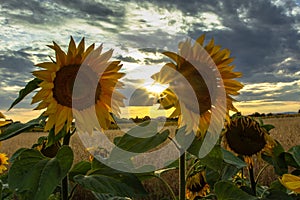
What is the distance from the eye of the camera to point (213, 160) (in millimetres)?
1523

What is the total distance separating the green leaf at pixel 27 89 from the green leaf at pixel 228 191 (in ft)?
2.37

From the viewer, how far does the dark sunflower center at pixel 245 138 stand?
2.29m

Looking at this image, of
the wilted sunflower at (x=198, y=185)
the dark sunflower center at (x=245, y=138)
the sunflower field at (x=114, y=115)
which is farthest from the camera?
the wilted sunflower at (x=198, y=185)

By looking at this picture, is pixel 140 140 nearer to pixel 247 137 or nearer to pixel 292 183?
pixel 292 183

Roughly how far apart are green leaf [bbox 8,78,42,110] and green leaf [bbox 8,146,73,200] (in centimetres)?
18

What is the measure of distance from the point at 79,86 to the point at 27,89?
18 centimetres

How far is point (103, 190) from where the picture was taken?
4.61 feet

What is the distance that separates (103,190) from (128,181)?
0.11 metres

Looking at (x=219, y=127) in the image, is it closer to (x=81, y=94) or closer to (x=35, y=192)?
(x=81, y=94)

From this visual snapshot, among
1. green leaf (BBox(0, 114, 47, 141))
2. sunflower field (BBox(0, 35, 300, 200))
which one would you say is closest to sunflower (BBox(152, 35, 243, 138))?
sunflower field (BBox(0, 35, 300, 200))

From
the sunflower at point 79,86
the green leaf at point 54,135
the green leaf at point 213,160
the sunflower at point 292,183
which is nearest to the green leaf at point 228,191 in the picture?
the green leaf at point 213,160

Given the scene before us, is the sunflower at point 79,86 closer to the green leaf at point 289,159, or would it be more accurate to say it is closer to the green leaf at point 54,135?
the green leaf at point 54,135

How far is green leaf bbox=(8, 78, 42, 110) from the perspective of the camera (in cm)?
156

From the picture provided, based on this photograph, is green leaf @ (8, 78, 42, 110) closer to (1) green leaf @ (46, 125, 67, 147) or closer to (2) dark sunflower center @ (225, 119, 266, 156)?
(1) green leaf @ (46, 125, 67, 147)
